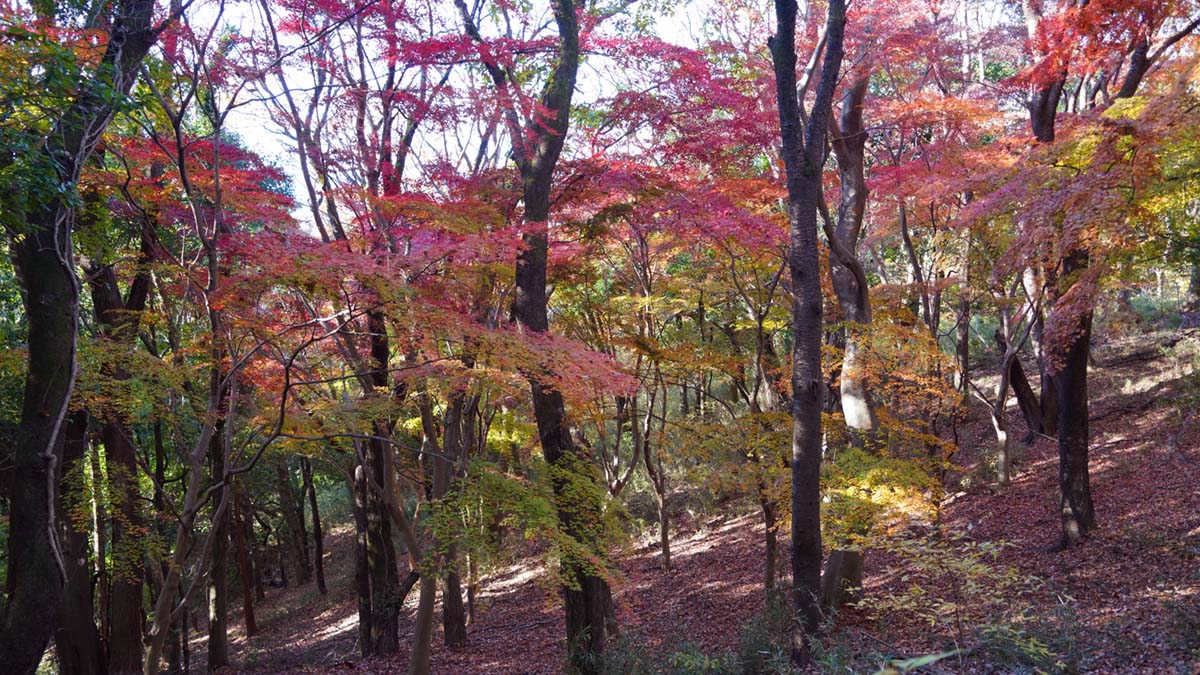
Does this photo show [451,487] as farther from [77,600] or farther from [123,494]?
[77,600]

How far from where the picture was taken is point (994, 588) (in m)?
6.37

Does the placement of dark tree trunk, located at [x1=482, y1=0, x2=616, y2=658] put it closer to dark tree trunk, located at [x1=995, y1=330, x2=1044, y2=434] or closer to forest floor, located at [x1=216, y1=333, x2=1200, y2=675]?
forest floor, located at [x1=216, y1=333, x2=1200, y2=675]

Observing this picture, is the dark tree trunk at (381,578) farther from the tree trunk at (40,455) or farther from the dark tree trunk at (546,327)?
the tree trunk at (40,455)

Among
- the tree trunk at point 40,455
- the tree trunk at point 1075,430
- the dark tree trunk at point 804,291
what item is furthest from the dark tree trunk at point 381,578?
the tree trunk at point 1075,430

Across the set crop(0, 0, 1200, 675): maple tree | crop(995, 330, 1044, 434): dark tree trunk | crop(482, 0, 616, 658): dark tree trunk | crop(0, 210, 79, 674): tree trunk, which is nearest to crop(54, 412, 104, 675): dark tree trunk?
crop(0, 0, 1200, 675): maple tree

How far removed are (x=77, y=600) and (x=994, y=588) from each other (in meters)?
10.7

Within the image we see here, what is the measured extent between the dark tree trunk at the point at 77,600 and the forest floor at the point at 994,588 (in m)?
3.21

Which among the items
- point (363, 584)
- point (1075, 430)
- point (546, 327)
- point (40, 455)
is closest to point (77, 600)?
point (363, 584)

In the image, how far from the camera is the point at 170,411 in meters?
6.95

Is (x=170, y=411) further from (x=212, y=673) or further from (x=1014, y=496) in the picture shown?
(x=1014, y=496)

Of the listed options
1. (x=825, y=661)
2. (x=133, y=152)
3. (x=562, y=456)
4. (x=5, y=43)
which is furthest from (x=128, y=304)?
(x=825, y=661)

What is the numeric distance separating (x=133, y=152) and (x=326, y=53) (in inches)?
92.5

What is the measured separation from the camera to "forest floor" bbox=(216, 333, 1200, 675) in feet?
18.4

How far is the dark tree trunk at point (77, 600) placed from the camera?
8422mm
